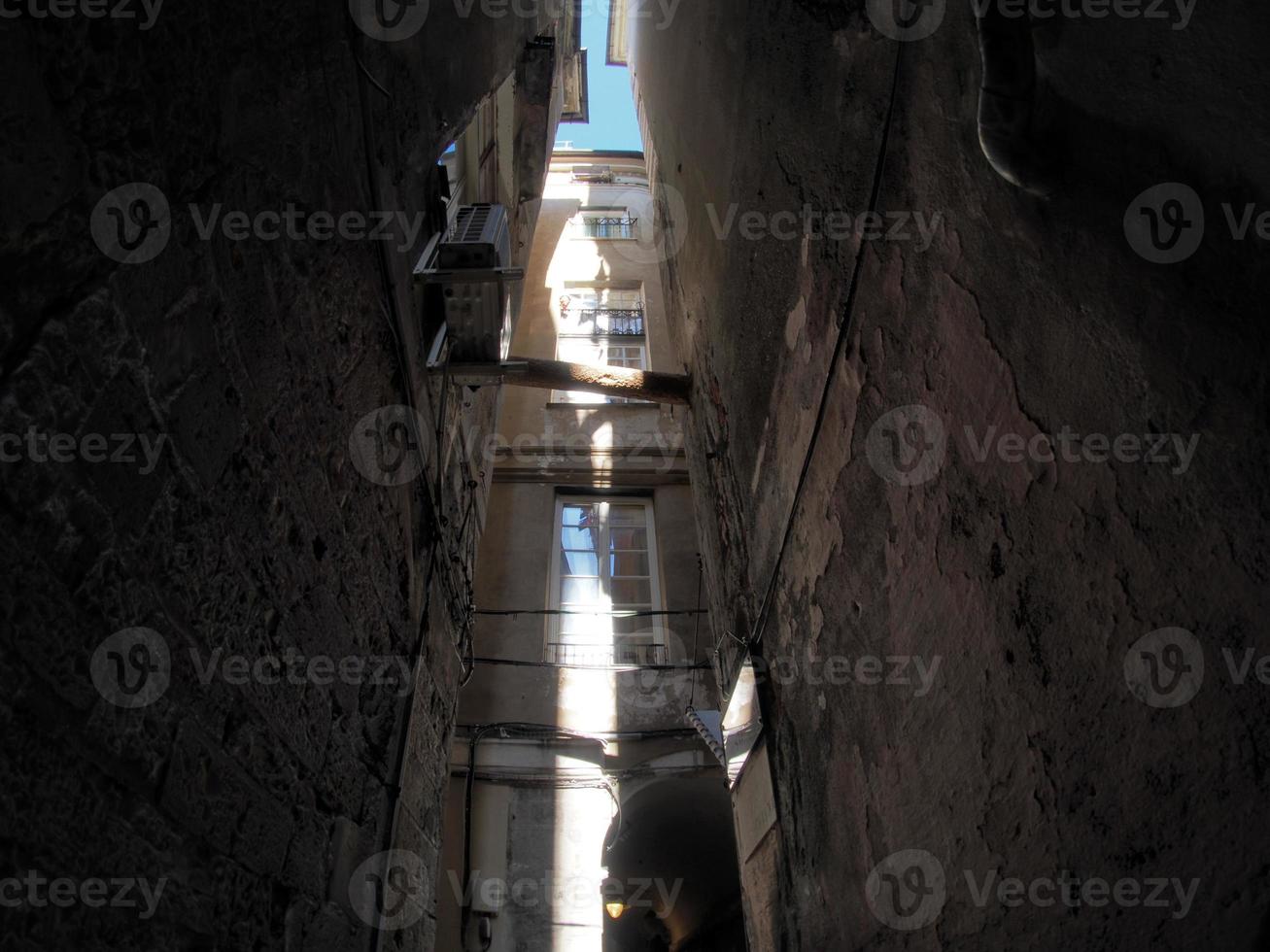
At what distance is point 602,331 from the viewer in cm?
1117

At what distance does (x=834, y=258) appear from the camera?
250 centimetres

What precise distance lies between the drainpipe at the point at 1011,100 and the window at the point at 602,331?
30.3 feet

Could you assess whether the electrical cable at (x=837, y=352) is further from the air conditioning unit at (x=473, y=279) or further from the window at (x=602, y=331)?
the window at (x=602, y=331)

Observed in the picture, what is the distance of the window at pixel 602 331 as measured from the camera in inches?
429

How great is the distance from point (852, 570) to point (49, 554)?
202 cm

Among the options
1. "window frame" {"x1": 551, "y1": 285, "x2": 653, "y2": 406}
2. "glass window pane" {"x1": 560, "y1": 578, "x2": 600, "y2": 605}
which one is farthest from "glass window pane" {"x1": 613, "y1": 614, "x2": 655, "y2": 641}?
"window frame" {"x1": 551, "y1": 285, "x2": 653, "y2": 406}

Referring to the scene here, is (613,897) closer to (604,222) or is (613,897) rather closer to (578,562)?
(578,562)

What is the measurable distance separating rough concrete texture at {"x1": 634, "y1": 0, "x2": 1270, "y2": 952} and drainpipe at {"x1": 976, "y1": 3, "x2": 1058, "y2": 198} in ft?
0.20

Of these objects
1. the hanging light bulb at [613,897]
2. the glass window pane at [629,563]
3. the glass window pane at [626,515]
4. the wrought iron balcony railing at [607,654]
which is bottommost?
the hanging light bulb at [613,897]

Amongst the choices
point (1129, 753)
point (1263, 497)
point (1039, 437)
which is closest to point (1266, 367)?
point (1263, 497)

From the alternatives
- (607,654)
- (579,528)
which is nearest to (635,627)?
(607,654)

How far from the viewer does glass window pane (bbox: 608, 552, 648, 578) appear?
329 inches

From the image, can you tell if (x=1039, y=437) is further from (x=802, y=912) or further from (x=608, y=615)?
(x=608, y=615)

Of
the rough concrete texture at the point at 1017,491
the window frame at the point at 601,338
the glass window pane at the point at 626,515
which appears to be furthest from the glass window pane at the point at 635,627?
the rough concrete texture at the point at 1017,491
